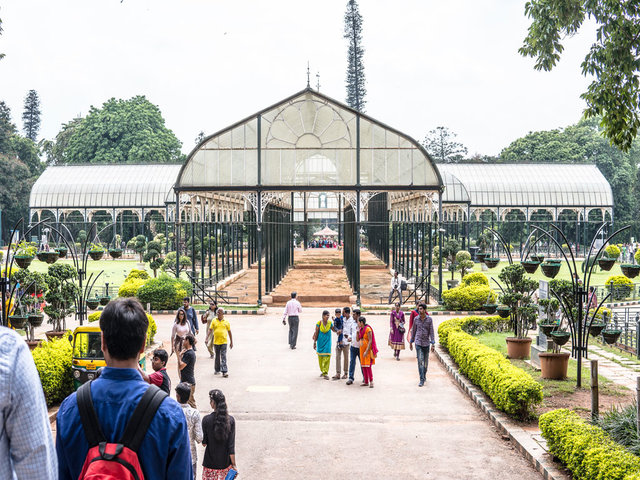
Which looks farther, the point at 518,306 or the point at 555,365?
the point at 518,306

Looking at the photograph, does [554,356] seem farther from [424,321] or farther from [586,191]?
[586,191]

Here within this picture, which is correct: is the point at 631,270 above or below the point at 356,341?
above

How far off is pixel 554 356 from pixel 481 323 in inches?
256

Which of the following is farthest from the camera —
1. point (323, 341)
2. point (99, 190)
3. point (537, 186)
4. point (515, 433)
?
point (537, 186)

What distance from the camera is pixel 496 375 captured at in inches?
427

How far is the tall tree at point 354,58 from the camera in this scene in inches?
2461

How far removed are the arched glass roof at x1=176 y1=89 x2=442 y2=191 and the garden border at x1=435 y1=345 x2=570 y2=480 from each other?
1214 cm

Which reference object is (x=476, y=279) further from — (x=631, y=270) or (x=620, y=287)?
(x=631, y=270)

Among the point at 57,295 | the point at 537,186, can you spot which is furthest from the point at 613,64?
the point at 537,186

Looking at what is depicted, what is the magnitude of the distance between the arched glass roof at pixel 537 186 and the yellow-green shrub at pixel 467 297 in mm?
29059

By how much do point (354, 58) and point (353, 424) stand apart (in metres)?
57.9

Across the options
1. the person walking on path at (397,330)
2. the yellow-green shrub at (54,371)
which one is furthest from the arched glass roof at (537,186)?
the yellow-green shrub at (54,371)

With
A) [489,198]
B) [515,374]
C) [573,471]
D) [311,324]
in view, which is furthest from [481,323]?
[489,198]

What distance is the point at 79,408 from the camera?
2.90m
